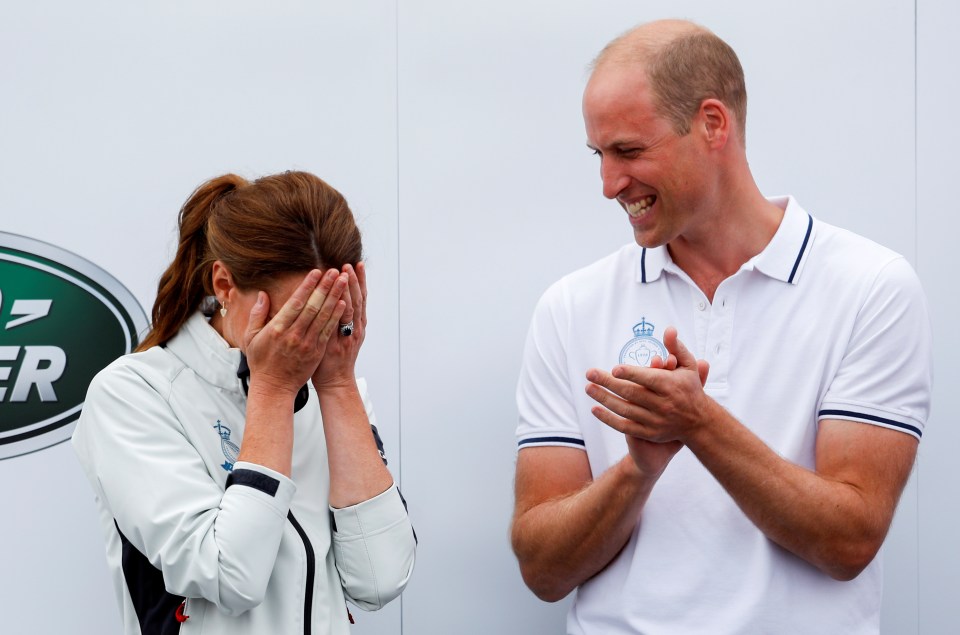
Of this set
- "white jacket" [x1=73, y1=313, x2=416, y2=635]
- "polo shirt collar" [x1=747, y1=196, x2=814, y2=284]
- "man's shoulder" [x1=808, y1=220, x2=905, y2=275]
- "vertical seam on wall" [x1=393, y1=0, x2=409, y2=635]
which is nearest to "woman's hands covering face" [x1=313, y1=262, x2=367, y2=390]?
"white jacket" [x1=73, y1=313, x2=416, y2=635]

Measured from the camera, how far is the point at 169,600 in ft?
5.34

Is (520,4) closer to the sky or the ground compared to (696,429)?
closer to the sky

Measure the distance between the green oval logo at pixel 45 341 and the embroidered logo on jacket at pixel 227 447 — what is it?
0.49m

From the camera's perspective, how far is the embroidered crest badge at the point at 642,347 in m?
1.92

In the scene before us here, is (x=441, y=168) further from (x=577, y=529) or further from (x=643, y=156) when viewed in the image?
(x=577, y=529)

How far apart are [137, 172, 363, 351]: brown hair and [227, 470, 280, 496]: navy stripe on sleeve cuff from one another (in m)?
0.32

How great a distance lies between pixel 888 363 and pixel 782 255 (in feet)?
0.87

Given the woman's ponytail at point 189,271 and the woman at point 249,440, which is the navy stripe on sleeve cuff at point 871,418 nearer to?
the woman at point 249,440

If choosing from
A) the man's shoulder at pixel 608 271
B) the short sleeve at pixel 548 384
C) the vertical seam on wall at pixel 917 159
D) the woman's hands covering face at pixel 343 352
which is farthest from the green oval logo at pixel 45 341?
the vertical seam on wall at pixel 917 159

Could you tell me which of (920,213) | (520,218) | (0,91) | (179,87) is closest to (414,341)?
(520,218)

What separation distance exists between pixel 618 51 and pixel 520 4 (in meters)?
0.39

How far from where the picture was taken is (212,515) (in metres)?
1.57

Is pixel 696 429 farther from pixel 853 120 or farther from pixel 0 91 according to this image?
pixel 0 91

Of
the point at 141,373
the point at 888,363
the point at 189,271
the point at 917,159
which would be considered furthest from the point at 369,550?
the point at 917,159
